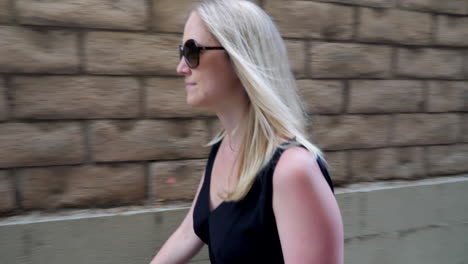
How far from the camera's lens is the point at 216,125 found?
2.64 meters

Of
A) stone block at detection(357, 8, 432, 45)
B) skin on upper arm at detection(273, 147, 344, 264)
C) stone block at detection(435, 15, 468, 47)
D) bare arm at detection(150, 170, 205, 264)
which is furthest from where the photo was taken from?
stone block at detection(435, 15, 468, 47)

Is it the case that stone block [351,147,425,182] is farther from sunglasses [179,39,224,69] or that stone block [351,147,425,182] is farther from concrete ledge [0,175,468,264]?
sunglasses [179,39,224,69]

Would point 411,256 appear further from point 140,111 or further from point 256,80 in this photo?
point 256,80

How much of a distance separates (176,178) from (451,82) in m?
2.61

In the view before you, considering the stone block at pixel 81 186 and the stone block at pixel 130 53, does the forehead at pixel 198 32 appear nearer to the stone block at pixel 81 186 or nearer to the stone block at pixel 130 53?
the stone block at pixel 130 53

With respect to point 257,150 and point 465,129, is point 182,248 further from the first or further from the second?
point 465,129

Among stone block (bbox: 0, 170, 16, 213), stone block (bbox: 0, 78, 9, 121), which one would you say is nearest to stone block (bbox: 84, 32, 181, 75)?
stone block (bbox: 0, 78, 9, 121)

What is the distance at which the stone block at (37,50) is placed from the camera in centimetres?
213

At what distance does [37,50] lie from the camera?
7.14 feet

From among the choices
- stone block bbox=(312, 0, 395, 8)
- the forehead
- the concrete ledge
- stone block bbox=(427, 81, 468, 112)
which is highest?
stone block bbox=(312, 0, 395, 8)

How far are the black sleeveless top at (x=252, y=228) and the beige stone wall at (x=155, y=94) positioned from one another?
4.03 ft

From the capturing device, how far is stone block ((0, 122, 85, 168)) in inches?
85.3

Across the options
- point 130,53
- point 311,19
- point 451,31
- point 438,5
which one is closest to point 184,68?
point 130,53

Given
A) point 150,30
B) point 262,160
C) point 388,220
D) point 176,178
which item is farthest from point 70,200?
point 388,220
